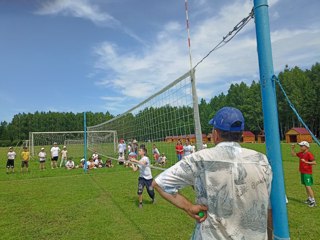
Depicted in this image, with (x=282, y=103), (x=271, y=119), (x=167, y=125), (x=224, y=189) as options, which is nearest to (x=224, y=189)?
(x=224, y=189)

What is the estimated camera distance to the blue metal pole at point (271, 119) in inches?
94.6

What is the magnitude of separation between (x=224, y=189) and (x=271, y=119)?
918 millimetres

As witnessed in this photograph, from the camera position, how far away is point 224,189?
1.88 meters

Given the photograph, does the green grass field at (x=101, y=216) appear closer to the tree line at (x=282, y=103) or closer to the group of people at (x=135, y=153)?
the group of people at (x=135, y=153)

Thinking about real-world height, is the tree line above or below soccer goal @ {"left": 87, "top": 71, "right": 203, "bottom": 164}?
above

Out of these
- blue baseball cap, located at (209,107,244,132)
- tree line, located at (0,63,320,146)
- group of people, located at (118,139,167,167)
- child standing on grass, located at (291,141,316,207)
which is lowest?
child standing on grass, located at (291,141,316,207)

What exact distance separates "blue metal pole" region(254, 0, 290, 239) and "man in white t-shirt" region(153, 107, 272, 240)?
0.49 metres

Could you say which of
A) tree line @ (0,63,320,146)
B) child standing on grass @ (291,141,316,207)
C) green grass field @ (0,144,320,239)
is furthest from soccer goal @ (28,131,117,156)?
tree line @ (0,63,320,146)

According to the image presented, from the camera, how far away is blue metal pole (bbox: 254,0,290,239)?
2402 millimetres

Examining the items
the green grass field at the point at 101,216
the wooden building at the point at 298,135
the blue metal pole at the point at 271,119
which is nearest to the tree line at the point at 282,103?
the wooden building at the point at 298,135

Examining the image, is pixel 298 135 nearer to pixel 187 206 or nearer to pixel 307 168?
pixel 307 168

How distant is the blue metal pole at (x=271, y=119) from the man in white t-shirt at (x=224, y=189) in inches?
19.5

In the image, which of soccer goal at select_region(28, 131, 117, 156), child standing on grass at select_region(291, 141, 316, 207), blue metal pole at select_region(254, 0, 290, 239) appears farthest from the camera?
soccer goal at select_region(28, 131, 117, 156)

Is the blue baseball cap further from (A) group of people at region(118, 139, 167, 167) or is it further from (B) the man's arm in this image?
(A) group of people at region(118, 139, 167, 167)
